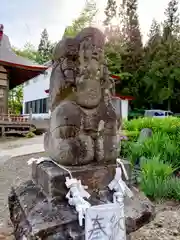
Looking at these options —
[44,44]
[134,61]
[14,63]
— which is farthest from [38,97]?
[44,44]

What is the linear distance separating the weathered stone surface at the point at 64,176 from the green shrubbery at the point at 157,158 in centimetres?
144

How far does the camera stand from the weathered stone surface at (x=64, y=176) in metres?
1.51

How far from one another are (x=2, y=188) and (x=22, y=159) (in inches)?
72.2

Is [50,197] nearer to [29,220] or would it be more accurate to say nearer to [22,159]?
[29,220]

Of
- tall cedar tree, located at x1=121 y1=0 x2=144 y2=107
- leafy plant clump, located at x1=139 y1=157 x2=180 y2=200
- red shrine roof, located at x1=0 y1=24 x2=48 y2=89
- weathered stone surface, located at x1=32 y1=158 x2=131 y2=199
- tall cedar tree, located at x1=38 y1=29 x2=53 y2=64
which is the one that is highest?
tall cedar tree, located at x1=38 y1=29 x2=53 y2=64

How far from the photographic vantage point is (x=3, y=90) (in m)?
9.96

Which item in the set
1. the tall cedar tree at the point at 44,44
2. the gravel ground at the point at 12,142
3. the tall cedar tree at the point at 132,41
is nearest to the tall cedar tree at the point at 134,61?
the tall cedar tree at the point at 132,41

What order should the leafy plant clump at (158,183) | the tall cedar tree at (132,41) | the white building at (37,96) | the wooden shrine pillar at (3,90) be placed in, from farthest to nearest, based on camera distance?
the tall cedar tree at (132,41) → the white building at (37,96) → the wooden shrine pillar at (3,90) → the leafy plant clump at (158,183)

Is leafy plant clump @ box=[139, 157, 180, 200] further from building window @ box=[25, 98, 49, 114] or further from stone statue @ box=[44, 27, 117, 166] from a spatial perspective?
building window @ box=[25, 98, 49, 114]

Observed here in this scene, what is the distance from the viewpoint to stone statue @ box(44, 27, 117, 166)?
156 cm

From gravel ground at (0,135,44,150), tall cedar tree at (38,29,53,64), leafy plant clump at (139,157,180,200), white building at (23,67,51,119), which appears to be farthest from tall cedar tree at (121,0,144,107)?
leafy plant clump at (139,157,180,200)

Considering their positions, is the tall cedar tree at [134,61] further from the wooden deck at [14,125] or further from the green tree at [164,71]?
the wooden deck at [14,125]

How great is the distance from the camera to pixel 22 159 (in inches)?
221

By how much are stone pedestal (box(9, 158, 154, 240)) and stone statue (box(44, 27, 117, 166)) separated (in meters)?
0.08
